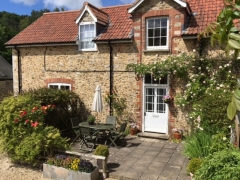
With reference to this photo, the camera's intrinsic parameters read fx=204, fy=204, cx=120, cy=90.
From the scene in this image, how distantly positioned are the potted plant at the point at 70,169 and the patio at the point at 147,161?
0.42 meters

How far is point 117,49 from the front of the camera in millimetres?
11344

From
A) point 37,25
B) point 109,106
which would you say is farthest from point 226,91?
point 37,25

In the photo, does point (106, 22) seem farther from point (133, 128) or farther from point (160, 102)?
point (133, 128)

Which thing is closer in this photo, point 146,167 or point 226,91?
point 146,167

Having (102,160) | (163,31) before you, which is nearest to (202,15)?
(163,31)

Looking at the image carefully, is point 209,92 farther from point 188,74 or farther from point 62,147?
point 62,147

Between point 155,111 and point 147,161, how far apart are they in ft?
11.8

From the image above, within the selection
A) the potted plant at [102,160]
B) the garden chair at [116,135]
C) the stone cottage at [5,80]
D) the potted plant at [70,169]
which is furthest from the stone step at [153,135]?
the stone cottage at [5,80]

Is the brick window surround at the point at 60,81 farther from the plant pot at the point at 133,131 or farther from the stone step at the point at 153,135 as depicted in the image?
the stone step at the point at 153,135

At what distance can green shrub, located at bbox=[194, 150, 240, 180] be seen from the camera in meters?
4.19

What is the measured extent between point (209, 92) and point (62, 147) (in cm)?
655

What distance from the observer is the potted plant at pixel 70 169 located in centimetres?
620

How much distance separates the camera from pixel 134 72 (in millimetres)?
10984

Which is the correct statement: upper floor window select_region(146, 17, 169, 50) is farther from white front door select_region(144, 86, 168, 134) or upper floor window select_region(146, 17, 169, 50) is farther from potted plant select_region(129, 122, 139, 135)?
potted plant select_region(129, 122, 139, 135)
